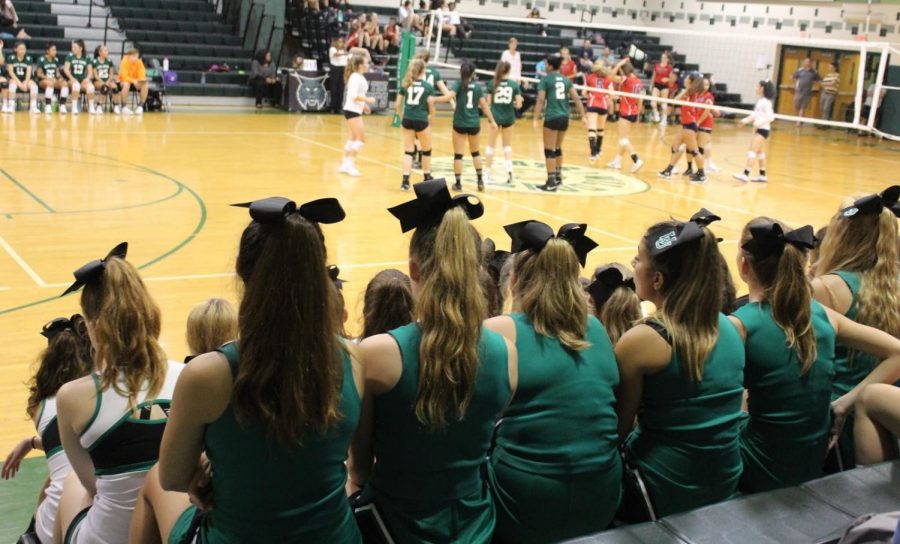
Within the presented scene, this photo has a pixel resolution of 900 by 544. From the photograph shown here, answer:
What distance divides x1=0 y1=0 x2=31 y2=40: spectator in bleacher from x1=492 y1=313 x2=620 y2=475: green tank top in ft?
58.1

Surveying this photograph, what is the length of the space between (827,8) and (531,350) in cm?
2565

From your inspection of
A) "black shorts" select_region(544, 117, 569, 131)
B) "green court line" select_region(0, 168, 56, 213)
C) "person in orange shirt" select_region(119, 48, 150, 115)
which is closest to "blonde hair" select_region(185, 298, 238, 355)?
"green court line" select_region(0, 168, 56, 213)

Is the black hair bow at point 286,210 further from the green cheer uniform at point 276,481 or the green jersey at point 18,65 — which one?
the green jersey at point 18,65

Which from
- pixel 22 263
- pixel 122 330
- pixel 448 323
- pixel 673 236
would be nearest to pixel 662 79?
pixel 22 263

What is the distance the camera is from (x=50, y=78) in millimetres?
16969

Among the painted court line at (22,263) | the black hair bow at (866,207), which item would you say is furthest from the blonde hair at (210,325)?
the painted court line at (22,263)

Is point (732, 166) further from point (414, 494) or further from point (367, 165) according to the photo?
point (414, 494)

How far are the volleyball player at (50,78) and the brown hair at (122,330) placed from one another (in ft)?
51.1

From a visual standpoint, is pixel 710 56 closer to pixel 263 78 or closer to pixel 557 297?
pixel 263 78

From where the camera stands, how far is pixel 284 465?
2258 millimetres

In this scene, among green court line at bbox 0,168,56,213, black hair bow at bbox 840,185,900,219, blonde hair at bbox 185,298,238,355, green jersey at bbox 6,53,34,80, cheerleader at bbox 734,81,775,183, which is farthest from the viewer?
green jersey at bbox 6,53,34,80

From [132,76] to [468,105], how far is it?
28.2 feet

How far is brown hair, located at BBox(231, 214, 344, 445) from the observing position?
218cm

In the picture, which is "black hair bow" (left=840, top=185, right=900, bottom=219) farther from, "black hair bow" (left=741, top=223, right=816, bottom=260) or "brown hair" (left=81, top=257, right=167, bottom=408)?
"brown hair" (left=81, top=257, right=167, bottom=408)
